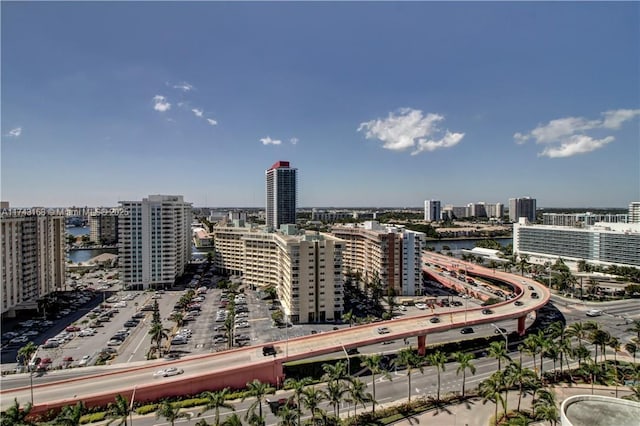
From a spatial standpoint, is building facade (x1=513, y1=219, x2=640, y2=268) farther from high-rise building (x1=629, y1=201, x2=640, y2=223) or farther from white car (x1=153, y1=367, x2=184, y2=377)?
white car (x1=153, y1=367, x2=184, y2=377)

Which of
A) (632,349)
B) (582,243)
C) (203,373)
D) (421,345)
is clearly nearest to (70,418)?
(203,373)

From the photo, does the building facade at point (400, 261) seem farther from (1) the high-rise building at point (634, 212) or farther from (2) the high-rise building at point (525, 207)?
(2) the high-rise building at point (525, 207)

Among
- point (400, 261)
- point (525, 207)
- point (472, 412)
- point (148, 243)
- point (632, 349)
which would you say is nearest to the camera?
point (472, 412)

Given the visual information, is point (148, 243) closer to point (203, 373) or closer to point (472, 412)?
point (203, 373)

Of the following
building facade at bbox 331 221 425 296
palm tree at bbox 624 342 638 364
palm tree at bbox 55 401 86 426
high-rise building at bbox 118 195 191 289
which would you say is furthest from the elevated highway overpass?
high-rise building at bbox 118 195 191 289

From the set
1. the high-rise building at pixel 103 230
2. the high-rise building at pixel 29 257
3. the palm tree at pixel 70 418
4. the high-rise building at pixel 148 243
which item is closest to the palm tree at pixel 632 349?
the palm tree at pixel 70 418

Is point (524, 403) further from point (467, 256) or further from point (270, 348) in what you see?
point (467, 256)

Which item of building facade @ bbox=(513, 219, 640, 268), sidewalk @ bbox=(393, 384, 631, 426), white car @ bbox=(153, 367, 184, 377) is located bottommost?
sidewalk @ bbox=(393, 384, 631, 426)
